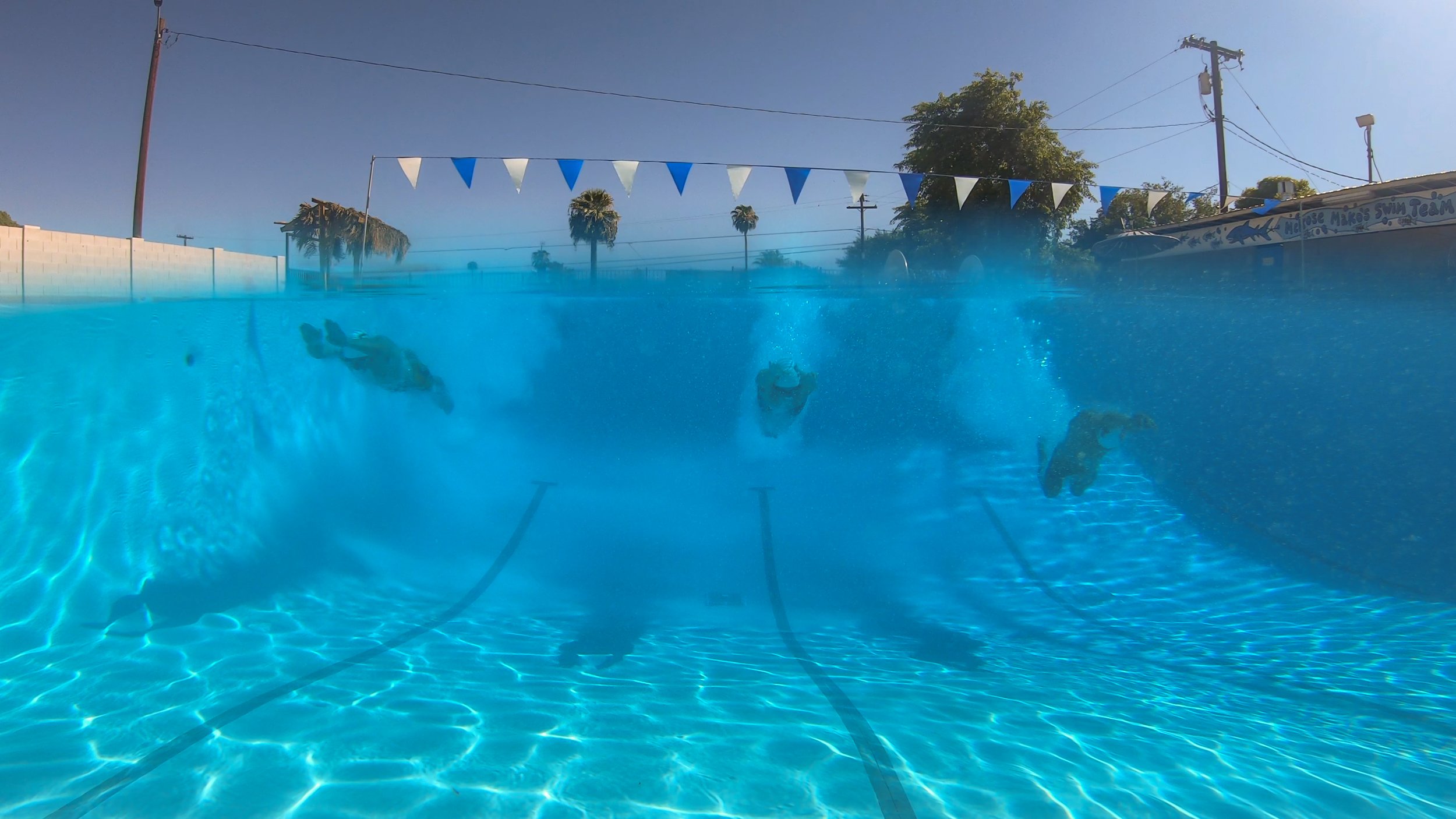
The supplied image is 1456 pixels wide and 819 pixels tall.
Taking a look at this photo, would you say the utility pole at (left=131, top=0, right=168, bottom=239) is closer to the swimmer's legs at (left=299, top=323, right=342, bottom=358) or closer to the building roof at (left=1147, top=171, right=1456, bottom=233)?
the swimmer's legs at (left=299, top=323, right=342, bottom=358)

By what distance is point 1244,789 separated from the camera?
3.52m

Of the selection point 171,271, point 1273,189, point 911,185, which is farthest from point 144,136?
point 1273,189

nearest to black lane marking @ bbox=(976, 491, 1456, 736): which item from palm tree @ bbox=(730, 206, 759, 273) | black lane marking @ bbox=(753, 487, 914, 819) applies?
black lane marking @ bbox=(753, 487, 914, 819)

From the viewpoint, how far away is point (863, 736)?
156 inches

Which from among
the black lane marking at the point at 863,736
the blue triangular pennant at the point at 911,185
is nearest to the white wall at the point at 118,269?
the blue triangular pennant at the point at 911,185

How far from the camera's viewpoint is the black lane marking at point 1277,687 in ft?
14.7

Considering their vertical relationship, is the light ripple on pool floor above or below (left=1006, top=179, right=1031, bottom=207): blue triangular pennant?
below

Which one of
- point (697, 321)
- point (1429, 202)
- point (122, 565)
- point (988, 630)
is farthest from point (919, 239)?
point (122, 565)

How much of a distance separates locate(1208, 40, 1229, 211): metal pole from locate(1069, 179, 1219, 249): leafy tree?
1.70ft

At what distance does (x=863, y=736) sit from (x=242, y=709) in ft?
12.3

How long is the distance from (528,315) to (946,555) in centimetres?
1294

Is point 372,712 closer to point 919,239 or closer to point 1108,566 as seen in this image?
point 1108,566

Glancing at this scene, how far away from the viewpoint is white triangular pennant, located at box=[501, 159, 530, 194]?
959 cm

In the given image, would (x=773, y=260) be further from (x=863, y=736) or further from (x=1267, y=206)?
(x=863, y=736)
